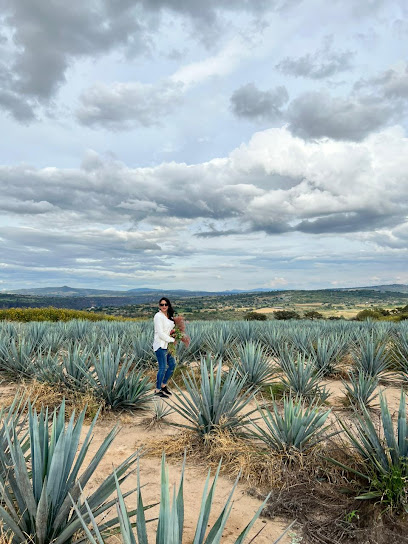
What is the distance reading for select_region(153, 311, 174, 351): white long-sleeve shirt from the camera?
5.91 meters

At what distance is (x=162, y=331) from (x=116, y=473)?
13.1ft

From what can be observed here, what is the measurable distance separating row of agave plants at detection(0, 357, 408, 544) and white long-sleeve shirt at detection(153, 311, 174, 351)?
1.66 m

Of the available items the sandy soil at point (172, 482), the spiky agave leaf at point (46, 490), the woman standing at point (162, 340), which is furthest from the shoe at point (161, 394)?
the spiky agave leaf at point (46, 490)

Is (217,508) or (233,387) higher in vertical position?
(233,387)

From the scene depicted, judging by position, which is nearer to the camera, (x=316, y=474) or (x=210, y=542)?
(x=210, y=542)

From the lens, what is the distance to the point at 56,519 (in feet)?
6.59

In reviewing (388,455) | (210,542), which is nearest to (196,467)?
(388,455)

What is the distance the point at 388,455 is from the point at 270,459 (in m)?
0.98

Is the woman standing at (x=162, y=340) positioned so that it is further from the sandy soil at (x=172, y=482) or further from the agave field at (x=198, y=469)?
the sandy soil at (x=172, y=482)

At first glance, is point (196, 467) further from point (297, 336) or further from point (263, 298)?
point (263, 298)

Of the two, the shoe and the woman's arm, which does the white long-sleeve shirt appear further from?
the shoe

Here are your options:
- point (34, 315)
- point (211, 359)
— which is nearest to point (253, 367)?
point (211, 359)

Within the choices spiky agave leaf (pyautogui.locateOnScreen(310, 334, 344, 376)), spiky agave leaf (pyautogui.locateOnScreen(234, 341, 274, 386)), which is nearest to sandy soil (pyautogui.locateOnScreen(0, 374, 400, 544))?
spiky agave leaf (pyautogui.locateOnScreen(234, 341, 274, 386))

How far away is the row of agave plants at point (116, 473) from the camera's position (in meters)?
1.60
